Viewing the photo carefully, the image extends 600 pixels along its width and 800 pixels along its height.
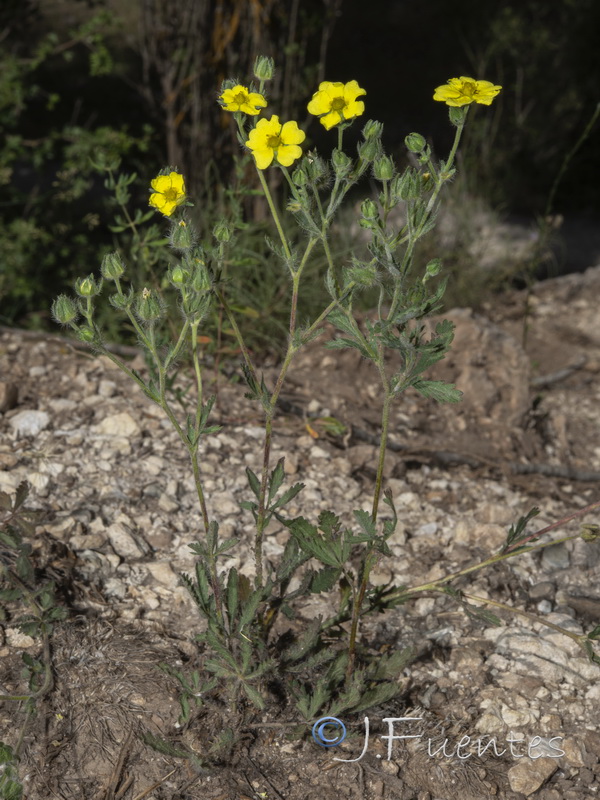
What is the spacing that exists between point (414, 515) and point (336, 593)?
1.31 feet

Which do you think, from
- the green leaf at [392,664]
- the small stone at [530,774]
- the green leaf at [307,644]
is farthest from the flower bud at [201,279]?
the small stone at [530,774]

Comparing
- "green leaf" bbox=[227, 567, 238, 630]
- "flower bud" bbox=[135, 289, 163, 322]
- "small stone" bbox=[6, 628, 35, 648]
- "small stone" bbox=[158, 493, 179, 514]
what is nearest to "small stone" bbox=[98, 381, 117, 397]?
"small stone" bbox=[158, 493, 179, 514]

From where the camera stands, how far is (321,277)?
12.2 ft

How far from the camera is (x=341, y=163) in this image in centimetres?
160

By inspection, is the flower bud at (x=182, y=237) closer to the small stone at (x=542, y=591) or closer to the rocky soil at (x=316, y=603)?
the rocky soil at (x=316, y=603)

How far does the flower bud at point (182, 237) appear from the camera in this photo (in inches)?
63.8

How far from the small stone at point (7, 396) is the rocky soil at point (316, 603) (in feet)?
0.03

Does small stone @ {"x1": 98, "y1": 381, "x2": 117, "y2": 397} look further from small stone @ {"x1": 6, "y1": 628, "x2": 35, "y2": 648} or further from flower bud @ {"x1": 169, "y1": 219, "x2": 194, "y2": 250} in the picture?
flower bud @ {"x1": 169, "y1": 219, "x2": 194, "y2": 250}

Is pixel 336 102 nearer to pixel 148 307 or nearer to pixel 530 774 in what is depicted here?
pixel 148 307

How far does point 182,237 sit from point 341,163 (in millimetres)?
312

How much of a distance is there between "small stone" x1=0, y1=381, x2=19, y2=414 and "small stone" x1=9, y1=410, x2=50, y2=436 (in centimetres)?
6

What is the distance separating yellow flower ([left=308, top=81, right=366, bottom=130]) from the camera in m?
1.64

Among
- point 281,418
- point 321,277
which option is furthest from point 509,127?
point 281,418

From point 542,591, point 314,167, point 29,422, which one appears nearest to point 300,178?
point 314,167
